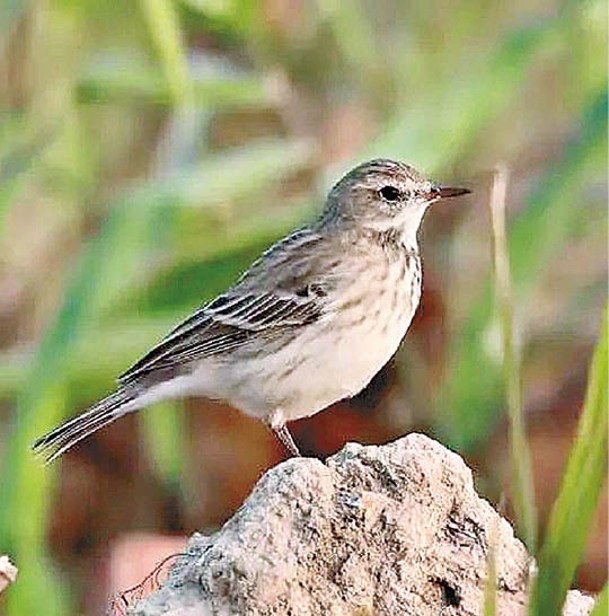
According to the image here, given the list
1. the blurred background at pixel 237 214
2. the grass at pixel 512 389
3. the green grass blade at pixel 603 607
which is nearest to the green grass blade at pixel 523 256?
the blurred background at pixel 237 214

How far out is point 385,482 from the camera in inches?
96.8

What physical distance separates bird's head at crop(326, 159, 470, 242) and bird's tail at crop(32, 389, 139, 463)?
0.52 m

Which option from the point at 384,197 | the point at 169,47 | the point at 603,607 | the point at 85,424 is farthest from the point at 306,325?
the point at 603,607

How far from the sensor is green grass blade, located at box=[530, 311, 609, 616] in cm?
204

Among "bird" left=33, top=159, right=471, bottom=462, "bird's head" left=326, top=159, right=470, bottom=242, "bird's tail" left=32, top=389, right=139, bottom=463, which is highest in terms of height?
"bird's head" left=326, top=159, right=470, bottom=242

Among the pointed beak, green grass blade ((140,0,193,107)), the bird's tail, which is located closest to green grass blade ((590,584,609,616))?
the pointed beak

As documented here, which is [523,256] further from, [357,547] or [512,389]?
[512,389]

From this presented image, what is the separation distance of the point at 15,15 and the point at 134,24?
3.51 feet

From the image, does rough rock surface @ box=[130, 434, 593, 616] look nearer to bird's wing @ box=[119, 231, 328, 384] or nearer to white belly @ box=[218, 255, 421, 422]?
white belly @ box=[218, 255, 421, 422]

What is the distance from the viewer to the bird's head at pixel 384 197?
4129mm

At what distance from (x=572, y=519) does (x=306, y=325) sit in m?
2.02

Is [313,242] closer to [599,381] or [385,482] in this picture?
[385,482]

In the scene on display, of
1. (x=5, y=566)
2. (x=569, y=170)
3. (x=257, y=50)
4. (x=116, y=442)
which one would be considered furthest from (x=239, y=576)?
(x=116, y=442)

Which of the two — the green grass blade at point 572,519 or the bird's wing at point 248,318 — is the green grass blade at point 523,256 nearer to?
the bird's wing at point 248,318
